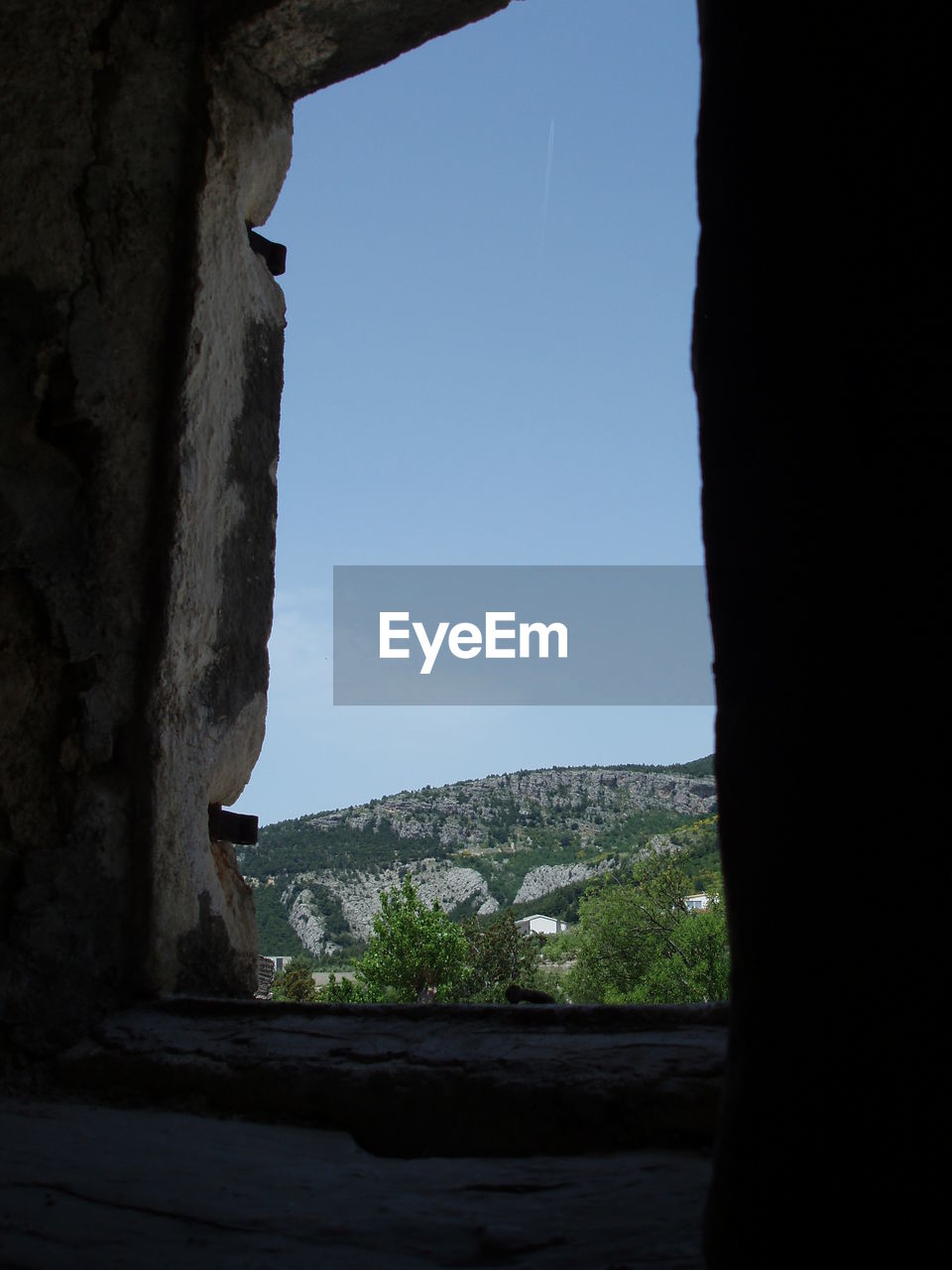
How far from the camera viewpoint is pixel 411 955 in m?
21.6

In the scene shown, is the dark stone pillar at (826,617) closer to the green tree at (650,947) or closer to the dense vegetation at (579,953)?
the dense vegetation at (579,953)

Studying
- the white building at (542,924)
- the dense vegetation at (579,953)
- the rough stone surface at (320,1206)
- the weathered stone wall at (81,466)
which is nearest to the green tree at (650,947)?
the dense vegetation at (579,953)

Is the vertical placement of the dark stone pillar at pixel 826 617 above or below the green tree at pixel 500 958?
above

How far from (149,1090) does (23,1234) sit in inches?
31.1

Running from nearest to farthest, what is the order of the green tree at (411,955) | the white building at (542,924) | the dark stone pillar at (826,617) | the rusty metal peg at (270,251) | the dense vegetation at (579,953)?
the dark stone pillar at (826,617) → the rusty metal peg at (270,251) → the green tree at (411,955) → the dense vegetation at (579,953) → the white building at (542,924)

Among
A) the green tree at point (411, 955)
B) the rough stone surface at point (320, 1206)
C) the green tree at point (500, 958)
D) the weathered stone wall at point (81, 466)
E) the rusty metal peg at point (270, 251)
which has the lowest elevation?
the green tree at point (500, 958)

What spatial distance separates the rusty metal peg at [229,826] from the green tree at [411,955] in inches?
766

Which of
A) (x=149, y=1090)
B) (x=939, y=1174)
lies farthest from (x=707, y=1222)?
(x=149, y=1090)

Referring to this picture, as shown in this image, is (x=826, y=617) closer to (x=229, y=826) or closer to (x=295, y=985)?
(x=229, y=826)

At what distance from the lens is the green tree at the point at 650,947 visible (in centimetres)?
2358

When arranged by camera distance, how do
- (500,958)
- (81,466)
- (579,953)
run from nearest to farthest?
(81,466), (579,953), (500,958)

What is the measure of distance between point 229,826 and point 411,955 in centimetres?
2015

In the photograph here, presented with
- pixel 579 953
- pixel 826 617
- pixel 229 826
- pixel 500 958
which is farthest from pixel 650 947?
pixel 826 617

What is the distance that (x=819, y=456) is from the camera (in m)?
0.72
